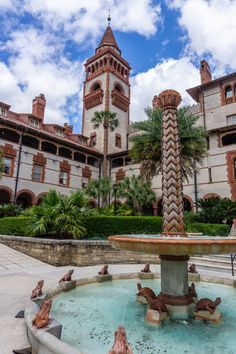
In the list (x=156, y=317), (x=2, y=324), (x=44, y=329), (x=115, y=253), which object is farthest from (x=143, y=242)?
(x=115, y=253)

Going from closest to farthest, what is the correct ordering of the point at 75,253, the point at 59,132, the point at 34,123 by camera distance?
the point at 75,253 < the point at 34,123 < the point at 59,132

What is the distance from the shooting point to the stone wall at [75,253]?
1050cm

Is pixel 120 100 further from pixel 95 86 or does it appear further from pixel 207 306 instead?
pixel 207 306

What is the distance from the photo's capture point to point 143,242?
3881 millimetres

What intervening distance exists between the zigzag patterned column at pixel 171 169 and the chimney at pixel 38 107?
28.9 meters

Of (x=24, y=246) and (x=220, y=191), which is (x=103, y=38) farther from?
(x=24, y=246)

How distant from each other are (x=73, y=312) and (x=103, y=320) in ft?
2.22

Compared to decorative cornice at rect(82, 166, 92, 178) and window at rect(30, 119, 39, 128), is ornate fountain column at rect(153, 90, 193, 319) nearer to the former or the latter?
window at rect(30, 119, 39, 128)

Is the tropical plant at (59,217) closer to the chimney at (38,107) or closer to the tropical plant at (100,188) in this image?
the tropical plant at (100,188)

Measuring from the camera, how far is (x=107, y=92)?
35719 millimetres

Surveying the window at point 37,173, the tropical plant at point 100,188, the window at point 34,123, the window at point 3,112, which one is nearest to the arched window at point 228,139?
the tropical plant at point 100,188

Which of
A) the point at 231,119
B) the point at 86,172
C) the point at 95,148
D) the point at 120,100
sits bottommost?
the point at 86,172

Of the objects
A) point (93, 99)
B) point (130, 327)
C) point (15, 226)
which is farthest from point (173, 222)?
point (93, 99)

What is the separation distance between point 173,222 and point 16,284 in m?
4.84
